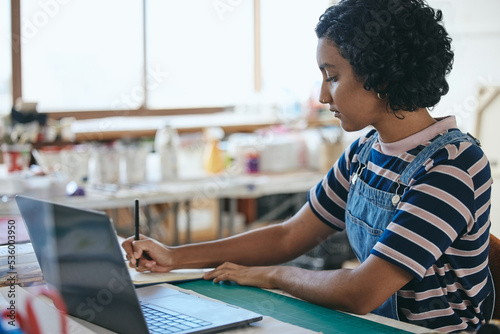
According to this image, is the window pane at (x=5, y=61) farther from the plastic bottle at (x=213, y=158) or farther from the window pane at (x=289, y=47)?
the window pane at (x=289, y=47)

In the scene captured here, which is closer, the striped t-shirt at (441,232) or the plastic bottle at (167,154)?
the striped t-shirt at (441,232)

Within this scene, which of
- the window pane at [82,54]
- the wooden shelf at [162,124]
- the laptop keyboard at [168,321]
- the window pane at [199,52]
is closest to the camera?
the laptop keyboard at [168,321]

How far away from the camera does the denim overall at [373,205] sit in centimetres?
139

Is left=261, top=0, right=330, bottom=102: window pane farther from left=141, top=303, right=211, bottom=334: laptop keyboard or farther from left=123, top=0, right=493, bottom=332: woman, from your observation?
left=141, top=303, right=211, bottom=334: laptop keyboard

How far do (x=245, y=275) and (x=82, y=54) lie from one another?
322cm

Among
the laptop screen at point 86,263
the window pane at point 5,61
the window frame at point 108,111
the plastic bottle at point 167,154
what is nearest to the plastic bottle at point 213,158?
the plastic bottle at point 167,154

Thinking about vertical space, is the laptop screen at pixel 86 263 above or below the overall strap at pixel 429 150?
below

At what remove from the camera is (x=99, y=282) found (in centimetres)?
114

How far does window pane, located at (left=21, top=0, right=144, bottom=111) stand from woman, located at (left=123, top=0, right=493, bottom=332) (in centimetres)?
311

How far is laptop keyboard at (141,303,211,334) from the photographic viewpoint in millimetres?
1183

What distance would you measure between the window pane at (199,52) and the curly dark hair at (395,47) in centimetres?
339

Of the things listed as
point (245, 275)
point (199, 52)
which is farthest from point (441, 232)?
point (199, 52)

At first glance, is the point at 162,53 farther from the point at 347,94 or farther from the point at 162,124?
the point at 347,94

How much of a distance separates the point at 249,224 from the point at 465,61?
190 cm
